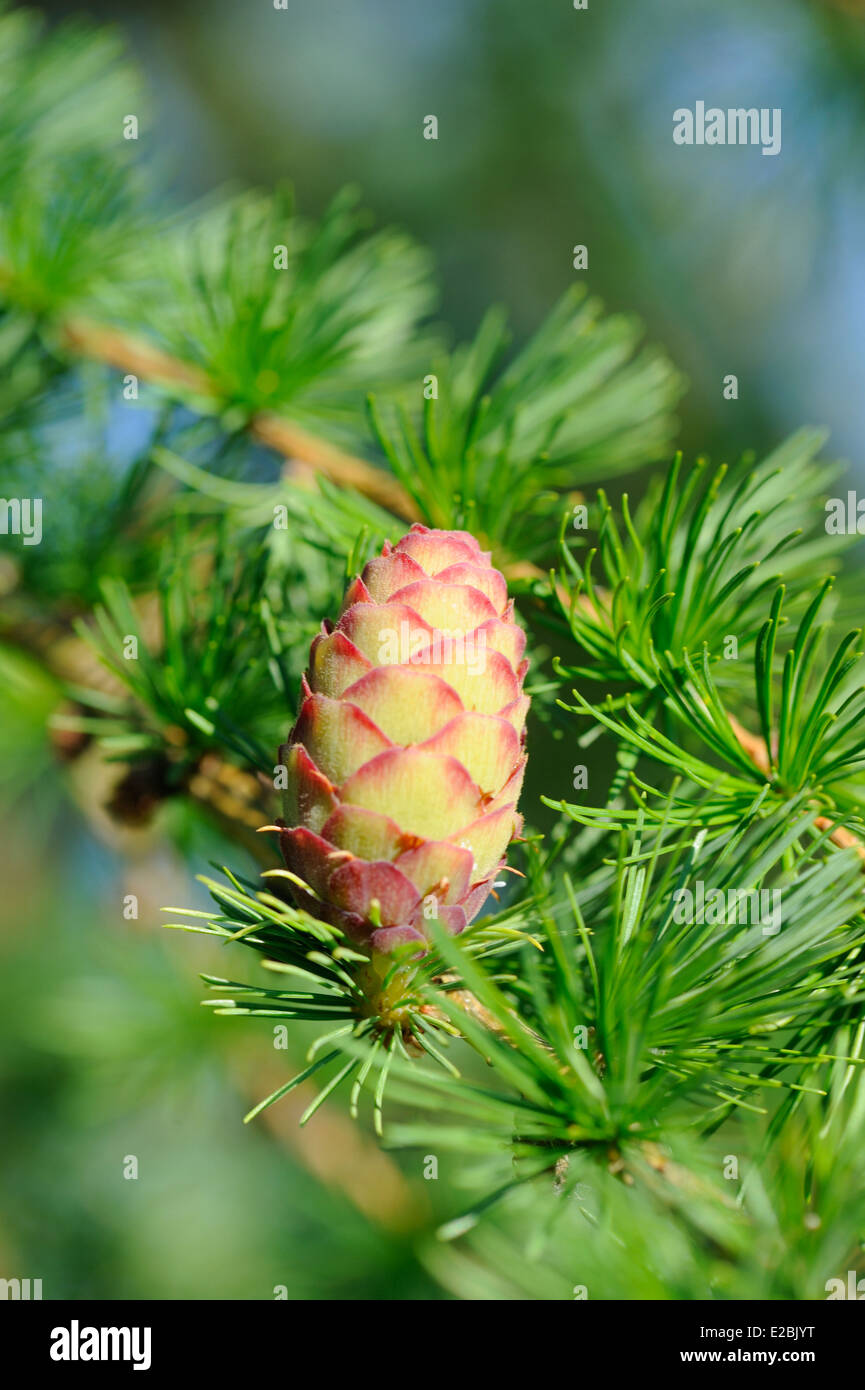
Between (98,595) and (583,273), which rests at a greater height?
(583,273)

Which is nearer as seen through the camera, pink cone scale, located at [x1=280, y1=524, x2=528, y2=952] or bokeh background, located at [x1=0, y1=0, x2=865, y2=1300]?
pink cone scale, located at [x1=280, y1=524, x2=528, y2=952]

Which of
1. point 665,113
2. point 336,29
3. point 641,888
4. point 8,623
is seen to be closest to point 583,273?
point 665,113

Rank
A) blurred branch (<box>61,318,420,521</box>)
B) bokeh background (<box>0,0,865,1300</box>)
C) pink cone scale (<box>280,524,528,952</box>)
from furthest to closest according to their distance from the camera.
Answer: bokeh background (<box>0,0,865,1300</box>)
blurred branch (<box>61,318,420,521</box>)
pink cone scale (<box>280,524,528,952</box>)

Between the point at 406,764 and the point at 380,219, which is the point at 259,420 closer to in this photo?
the point at 406,764

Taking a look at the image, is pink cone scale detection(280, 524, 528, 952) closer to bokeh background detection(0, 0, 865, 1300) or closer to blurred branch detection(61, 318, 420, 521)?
blurred branch detection(61, 318, 420, 521)

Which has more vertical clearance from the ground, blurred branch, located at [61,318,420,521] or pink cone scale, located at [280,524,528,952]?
blurred branch, located at [61,318,420,521]

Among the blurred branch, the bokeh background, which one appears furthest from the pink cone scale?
the bokeh background

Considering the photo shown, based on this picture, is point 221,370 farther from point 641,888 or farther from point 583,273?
point 583,273
